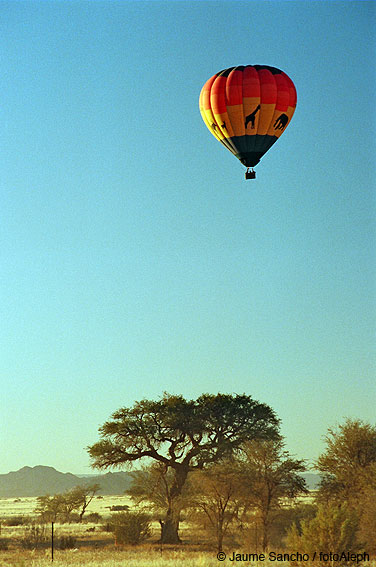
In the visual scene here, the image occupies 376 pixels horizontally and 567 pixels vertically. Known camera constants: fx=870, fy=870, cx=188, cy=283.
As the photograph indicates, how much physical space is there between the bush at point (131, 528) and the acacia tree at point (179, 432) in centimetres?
194

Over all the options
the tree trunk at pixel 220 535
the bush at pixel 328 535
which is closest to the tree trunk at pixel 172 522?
the tree trunk at pixel 220 535

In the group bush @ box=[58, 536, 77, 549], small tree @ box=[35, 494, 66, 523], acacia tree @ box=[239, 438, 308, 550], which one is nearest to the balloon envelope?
acacia tree @ box=[239, 438, 308, 550]

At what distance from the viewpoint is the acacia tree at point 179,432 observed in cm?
5106

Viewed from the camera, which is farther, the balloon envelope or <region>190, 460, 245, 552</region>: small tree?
<region>190, 460, 245, 552</region>: small tree

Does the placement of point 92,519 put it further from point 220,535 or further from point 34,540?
point 220,535

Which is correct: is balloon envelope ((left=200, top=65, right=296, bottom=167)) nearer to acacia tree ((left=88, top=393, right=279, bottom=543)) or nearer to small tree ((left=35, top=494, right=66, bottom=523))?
acacia tree ((left=88, top=393, right=279, bottom=543))

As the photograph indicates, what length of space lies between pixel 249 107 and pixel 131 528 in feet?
77.3

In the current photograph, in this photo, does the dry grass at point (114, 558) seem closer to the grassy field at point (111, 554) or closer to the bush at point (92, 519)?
the grassy field at point (111, 554)

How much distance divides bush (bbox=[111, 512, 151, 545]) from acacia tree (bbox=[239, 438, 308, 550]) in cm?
909

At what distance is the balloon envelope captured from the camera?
123 feet

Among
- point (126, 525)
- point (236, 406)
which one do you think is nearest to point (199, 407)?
point (236, 406)

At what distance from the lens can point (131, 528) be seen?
1848 inches

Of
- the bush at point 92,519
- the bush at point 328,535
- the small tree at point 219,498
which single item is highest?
the small tree at point 219,498

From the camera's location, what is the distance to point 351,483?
139 ft
